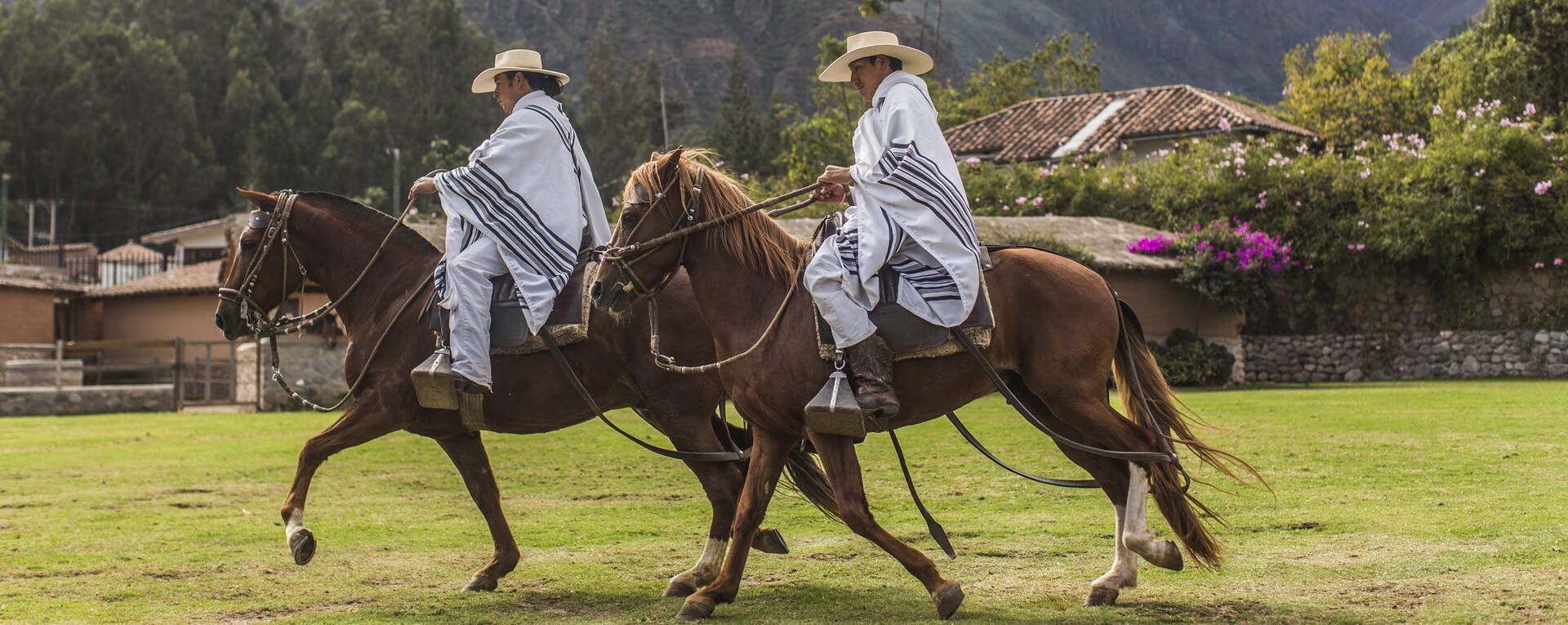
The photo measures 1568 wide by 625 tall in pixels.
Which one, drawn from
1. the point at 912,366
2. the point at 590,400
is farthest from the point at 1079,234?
the point at 912,366

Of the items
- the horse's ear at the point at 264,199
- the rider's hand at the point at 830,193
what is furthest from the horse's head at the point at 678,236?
the horse's ear at the point at 264,199

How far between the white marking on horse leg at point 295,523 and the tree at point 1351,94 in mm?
38037

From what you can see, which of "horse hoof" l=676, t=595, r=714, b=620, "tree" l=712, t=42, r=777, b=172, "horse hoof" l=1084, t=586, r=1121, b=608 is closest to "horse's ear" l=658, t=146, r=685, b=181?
"horse hoof" l=676, t=595, r=714, b=620

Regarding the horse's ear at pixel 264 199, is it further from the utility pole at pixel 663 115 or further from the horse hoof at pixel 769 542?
the horse hoof at pixel 769 542

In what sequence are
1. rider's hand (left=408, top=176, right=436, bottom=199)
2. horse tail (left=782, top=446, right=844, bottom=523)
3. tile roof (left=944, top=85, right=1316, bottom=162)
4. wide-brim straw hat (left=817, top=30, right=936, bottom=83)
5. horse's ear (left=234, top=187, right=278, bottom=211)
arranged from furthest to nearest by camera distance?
tile roof (left=944, top=85, right=1316, bottom=162) < horse's ear (left=234, top=187, right=278, bottom=211) < rider's hand (left=408, top=176, right=436, bottom=199) < horse tail (left=782, top=446, right=844, bottom=523) < wide-brim straw hat (left=817, top=30, right=936, bottom=83)

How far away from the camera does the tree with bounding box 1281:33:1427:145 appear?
42438 mm

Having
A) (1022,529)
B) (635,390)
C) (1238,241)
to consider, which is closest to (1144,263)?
(1238,241)

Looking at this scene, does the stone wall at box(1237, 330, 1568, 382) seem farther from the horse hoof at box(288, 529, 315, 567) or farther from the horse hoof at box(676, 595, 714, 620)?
the horse hoof at box(288, 529, 315, 567)

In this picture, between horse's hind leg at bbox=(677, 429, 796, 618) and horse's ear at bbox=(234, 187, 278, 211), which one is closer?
horse's hind leg at bbox=(677, 429, 796, 618)

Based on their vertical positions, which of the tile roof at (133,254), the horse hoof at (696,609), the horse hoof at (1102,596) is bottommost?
the horse hoof at (696,609)

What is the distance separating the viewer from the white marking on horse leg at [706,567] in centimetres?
704

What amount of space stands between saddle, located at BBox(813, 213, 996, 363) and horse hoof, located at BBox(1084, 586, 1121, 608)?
130cm

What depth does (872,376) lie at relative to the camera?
6180 millimetres

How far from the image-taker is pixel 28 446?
1733 centimetres
